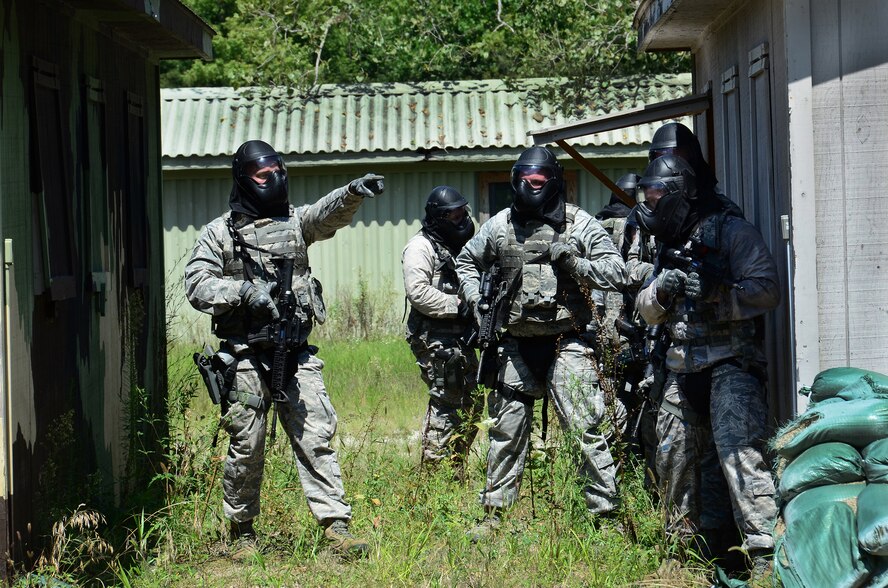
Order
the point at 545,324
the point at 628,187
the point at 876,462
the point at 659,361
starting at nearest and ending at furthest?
the point at 876,462, the point at 659,361, the point at 545,324, the point at 628,187

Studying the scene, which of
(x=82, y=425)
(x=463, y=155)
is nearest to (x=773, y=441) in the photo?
(x=82, y=425)

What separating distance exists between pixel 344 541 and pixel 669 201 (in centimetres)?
235

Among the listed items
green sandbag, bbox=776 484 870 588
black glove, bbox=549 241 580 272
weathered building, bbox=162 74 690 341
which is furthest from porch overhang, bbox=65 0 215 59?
weathered building, bbox=162 74 690 341

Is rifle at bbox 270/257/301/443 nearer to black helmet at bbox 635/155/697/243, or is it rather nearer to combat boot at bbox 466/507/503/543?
combat boot at bbox 466/507/503/543

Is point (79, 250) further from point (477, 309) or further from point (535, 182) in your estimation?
point (535, 182)

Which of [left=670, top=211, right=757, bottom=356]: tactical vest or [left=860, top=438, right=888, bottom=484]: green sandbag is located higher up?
[left=670, top=211, right=757, bottom=356]: tactical vest

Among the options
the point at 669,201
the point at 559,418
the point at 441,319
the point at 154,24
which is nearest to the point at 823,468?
the point at 669,201

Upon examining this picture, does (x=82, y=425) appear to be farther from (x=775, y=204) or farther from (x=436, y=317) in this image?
(x=775, y=204)

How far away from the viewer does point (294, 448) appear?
6344mm

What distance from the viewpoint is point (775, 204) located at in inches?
227

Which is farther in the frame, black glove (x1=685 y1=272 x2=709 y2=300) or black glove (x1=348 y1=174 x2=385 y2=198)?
black glove (x1=348 y1=174 x2=385 y2=198)

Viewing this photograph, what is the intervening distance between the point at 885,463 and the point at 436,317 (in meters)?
3.96

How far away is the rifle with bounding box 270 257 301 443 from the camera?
625 centimetres

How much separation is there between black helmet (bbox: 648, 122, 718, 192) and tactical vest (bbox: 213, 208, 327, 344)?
195 cm
